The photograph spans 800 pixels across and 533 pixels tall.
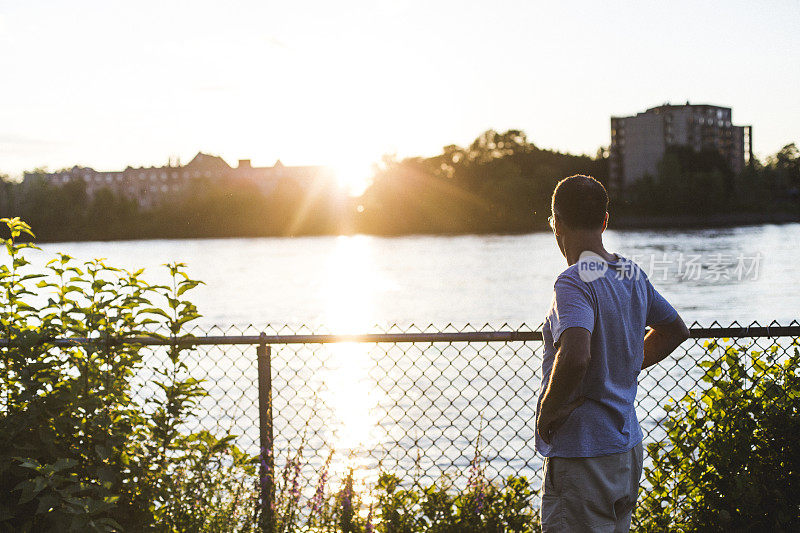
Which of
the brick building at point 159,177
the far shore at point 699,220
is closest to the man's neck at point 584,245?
the far shore at point 699,220

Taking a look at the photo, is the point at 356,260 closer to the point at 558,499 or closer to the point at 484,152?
the point at 558,499

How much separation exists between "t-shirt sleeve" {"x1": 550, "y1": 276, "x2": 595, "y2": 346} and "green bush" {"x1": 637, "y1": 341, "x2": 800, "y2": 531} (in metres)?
1.72

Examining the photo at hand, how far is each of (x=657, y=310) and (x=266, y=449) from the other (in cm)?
223

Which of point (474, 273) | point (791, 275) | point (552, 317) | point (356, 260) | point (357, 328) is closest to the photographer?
point (552, 317)

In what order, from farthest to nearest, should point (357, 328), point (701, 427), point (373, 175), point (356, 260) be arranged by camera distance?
point (373, 175), point (356, 260), point (357, 328), point (701, 427)

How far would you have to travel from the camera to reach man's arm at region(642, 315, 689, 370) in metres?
3.04

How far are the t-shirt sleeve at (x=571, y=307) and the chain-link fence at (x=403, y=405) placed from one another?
1.53 m

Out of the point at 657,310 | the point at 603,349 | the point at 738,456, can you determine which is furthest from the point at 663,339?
the point at 738,456

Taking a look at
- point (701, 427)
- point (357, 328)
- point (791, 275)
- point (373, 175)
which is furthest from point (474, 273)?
point (373, 175)

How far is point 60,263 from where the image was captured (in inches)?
145

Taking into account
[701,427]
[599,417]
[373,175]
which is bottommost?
[701,427]

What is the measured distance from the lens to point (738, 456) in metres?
3.93

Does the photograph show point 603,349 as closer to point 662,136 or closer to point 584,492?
point 584,492

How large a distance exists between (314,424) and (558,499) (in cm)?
831
